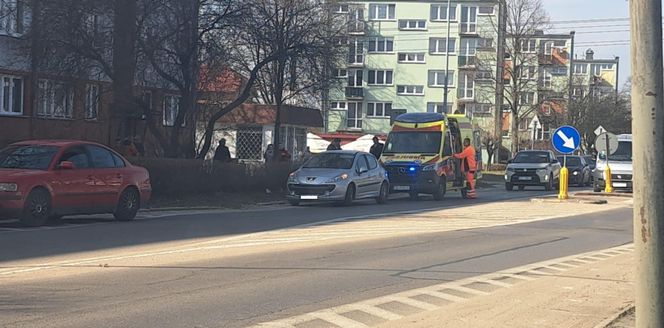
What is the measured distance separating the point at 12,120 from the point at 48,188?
17100 mm

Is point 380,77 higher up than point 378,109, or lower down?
higher up

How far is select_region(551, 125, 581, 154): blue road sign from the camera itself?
90.9 feet

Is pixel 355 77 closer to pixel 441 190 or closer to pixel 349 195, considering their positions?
pixel 441 190

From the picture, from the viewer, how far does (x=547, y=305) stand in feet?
31.3

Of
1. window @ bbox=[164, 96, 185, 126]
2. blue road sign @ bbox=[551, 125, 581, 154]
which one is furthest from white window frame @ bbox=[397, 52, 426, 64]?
blue road sign @ bbox=[551, 125, 581, 154]

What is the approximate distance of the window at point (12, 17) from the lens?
26.4m

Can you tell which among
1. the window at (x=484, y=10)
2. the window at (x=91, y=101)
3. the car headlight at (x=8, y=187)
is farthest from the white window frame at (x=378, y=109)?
the car headlight at (x=8, y=187)

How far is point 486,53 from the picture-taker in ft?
244

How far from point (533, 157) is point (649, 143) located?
33.2 meters

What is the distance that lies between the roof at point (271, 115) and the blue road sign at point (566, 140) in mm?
18391

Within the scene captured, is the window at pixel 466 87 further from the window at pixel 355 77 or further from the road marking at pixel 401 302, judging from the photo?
the road marking at pixel 401 302

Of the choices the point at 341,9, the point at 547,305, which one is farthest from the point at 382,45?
the point at 547,305

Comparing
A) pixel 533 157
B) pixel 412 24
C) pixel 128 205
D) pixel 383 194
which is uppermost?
pixel 412 24

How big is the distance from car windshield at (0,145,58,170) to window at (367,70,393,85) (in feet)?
225
